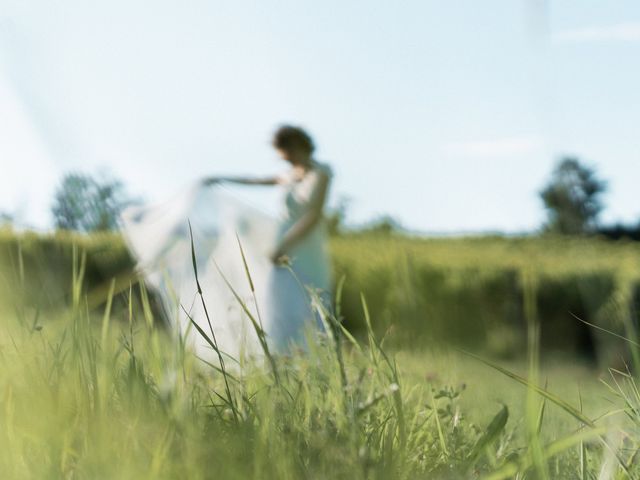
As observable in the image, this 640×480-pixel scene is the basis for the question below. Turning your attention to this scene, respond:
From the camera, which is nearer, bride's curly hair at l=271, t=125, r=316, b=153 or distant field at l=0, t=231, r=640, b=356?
bride's curly hair at l=271, t=125, r=316, b=153

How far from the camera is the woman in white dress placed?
271 inches

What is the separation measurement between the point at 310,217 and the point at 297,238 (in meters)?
0.20

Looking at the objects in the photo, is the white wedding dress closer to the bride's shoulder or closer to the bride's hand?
the bride's shoulder

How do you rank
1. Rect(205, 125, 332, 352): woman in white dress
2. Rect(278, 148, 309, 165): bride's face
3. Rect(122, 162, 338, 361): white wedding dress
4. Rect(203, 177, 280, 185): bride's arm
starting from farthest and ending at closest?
Rect(203, 177, 280, 185): bride's arm
Rect(278, 148, 309, 165): bride's face
Rect(205, 125, 332, 352): woman in white dress
Rect(122, 162, 338, 361): white wedding dress

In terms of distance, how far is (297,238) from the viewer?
6980 mm

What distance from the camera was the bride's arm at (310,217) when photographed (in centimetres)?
693

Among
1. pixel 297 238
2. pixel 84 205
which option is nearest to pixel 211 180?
pixel 297 238

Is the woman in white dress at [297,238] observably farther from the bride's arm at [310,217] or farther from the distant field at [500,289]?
the distant field at [500,289]

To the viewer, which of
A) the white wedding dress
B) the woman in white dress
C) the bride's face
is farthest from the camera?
the bride's face

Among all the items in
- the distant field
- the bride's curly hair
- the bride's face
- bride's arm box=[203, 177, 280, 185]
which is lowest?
the distant field

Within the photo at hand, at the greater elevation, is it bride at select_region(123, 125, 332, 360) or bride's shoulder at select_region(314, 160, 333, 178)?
bride's shoulder at select_region(314, 160, 333, 178)

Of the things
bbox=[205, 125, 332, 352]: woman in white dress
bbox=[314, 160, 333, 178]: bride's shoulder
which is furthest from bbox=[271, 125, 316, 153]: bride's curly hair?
bbox=[314, 160, 333, 178]: bride's shoulder

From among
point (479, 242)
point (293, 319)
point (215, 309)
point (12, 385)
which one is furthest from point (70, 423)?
point (479, 242)

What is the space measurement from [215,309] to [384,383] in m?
4.79
